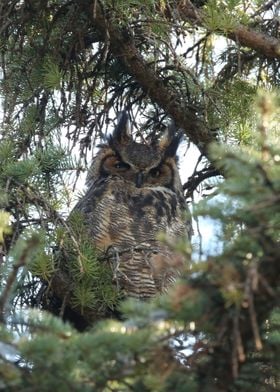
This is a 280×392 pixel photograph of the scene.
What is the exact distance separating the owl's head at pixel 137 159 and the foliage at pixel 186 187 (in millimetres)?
87

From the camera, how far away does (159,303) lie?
183 cm

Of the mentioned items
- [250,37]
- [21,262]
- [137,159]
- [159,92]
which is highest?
[250,37]

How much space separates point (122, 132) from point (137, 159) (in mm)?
179

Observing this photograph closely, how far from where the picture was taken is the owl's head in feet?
14.1

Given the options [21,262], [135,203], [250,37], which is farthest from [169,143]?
[21,262]

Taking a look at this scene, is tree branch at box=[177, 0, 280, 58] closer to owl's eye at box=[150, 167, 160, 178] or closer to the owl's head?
the owl's head

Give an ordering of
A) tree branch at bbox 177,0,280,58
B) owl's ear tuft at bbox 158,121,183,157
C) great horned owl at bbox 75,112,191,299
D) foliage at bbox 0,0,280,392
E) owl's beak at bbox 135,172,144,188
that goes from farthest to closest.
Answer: owl's ear tuft at bbox 158,121,183,157 → owl's beak at bbox 135,172,144,188 → great horned owl at bbox 75,112,191,299 → tree branch at bbox 177,0,280,58 → foliage at bbox 0,0,280,392

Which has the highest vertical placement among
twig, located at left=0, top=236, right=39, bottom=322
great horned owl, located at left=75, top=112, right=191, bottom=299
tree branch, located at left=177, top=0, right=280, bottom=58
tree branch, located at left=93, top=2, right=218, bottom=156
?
tree branch, located at left=177, top=0, right=280, bottom=58

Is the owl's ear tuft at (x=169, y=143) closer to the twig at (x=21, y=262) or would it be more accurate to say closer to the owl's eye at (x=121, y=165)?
the owl's eye at (x=121, y=165)

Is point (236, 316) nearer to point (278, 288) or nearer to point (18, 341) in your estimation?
point (278, 288)

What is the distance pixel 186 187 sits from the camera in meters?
4.34

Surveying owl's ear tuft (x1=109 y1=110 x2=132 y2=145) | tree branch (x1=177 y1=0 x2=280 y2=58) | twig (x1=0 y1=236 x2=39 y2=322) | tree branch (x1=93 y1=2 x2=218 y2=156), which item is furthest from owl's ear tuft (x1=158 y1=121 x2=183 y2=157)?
twig (x1=0 y1=236 x2=39 y2=322)

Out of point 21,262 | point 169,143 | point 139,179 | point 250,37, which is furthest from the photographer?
point 169,143

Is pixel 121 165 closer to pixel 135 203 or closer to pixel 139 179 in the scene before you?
pixel 139 179
